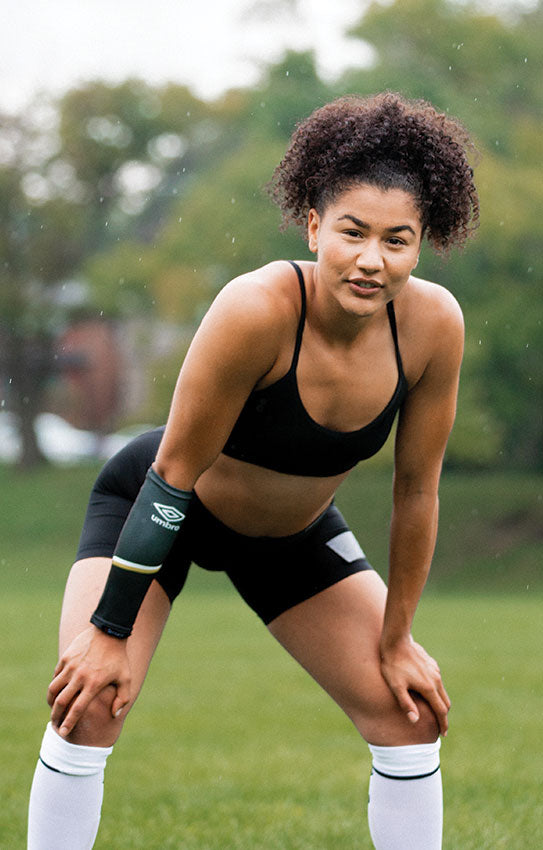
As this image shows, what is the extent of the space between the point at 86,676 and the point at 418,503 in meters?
1.12

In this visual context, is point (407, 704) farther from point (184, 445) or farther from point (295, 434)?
point (184, 445)

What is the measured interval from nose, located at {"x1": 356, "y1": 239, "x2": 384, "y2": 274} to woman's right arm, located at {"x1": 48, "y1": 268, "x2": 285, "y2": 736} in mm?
257

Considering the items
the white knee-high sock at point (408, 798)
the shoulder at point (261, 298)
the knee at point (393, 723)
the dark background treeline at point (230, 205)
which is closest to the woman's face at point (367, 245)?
the shoulder at point (261, 298)

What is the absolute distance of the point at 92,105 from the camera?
3328cm

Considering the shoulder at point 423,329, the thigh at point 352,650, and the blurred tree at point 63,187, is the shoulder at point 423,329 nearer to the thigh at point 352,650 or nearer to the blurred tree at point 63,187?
the thigh at point 352,650

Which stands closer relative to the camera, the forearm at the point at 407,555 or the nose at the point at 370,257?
the nose at the point at 370,257

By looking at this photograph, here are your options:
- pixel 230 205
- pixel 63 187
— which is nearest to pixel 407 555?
pixel 230 205

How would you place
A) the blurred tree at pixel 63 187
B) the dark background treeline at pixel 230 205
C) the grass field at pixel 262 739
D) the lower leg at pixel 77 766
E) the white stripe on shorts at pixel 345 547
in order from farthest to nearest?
the blurred tree at pixel 63 187 → the dark background treeline at pixel 230 205 → the grass field at pixel 262 739 → the white stripe on shorts at pixel 345 547 → the lower leg at pixel 77 766

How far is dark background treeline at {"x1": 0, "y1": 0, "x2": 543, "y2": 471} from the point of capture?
24219 millimetres

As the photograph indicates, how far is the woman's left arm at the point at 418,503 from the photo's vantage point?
11.6ft

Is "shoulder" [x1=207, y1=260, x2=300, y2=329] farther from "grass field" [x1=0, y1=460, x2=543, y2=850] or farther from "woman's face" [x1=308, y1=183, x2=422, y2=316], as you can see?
"grass field" [x1=0, y1=460, x2=543, y2=850]

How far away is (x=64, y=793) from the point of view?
327cm

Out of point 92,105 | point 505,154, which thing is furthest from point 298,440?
point 92,105

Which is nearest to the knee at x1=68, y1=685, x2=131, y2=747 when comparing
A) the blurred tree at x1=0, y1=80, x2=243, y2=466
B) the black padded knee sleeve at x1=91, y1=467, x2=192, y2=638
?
the black padded knee sleeve at x1=91, y1=467, x2=192, y2=638
